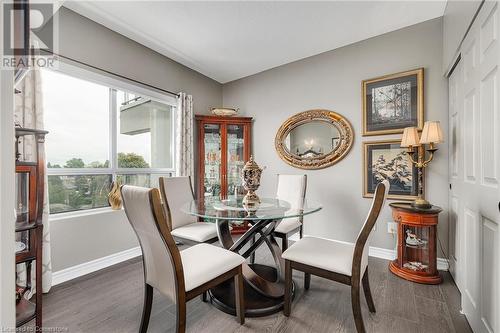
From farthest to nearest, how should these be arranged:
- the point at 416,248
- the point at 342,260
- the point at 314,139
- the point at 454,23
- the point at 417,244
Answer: the point at 314,139
the point at 416,248
the point at 417,244
the point at 454,23
the point at 342,260

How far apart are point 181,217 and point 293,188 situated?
1.38 metres

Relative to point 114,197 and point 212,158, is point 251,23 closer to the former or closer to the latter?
point 212,158

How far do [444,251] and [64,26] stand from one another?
457 centimetres

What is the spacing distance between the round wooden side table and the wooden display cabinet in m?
2.18

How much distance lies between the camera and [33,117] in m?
1.99

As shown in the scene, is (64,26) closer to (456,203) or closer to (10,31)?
(10,31)

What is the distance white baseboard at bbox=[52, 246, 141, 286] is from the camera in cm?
218

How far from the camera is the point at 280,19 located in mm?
2438

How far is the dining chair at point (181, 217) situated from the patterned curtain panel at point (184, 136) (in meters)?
0.76

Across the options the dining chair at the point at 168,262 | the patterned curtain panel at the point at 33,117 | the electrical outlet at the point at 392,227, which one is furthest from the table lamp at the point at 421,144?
the patterned curtain panel at the point at 33,117

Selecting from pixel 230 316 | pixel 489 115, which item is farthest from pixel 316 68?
pixel 230 316

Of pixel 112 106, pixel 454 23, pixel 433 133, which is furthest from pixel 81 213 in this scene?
pixel 454 23

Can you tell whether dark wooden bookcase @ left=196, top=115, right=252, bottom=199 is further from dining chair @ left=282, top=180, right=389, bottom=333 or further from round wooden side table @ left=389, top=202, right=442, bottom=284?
round wooden side table @ left=389, top=202, right=442, bottom=284

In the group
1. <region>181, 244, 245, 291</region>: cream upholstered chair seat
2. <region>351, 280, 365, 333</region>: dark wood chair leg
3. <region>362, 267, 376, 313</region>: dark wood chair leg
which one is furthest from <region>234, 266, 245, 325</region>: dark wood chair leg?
<region>362, 267, 376, 313</region>: dark wood chair leg
